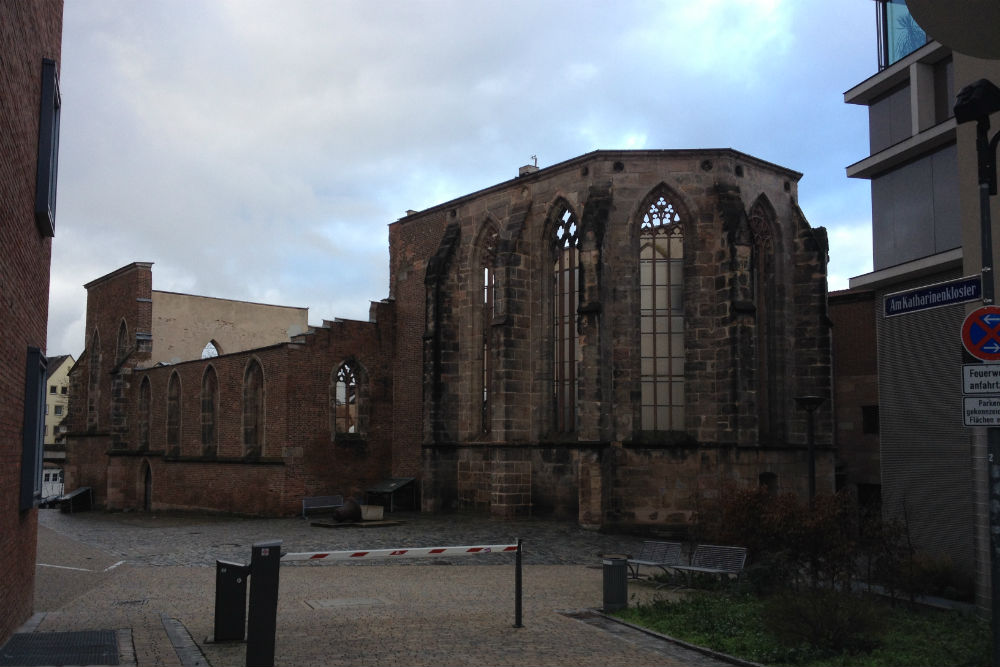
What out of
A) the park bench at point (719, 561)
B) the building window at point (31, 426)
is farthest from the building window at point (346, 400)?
the building window at point (31, 426)

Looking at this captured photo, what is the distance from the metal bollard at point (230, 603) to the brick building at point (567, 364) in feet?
44.7

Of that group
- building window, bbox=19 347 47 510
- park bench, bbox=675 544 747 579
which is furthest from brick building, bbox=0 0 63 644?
park bench, bbox=675 544 747 579

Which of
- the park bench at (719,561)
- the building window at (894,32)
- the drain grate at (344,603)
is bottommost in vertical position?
the drain grate at (344,603)

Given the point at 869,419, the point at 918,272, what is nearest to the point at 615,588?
the point at 918,272

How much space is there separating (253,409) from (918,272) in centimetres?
2036

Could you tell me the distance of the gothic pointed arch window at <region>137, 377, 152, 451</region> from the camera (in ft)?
119

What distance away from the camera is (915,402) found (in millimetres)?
15938

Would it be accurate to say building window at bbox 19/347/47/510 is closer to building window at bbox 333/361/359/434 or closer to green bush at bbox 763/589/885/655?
green bush at bbox 763/589/885/655

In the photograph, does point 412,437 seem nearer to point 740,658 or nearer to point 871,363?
point 871,363

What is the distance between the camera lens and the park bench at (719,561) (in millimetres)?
13375

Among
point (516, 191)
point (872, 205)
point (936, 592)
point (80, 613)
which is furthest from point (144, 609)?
point (516, 191)

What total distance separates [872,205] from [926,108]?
2304 millimetres

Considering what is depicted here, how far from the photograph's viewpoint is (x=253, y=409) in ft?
98.1

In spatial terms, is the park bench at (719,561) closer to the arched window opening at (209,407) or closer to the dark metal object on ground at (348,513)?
the dark metal object on ground at (348,513)
